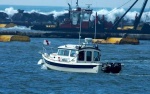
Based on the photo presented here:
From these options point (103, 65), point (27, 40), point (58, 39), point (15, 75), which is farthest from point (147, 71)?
point (58, 39)

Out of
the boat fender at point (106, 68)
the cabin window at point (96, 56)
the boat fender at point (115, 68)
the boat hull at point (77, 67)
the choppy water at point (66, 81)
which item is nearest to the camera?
the choppy water at point (66, 81)

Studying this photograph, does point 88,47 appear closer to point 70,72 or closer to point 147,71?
point 70,72

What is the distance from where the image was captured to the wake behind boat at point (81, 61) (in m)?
65.6

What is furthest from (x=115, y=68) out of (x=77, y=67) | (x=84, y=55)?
(x=77, y=67)

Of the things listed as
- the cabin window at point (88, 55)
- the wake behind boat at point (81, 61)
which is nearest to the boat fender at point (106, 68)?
the wake behind boat at point (81, 61)

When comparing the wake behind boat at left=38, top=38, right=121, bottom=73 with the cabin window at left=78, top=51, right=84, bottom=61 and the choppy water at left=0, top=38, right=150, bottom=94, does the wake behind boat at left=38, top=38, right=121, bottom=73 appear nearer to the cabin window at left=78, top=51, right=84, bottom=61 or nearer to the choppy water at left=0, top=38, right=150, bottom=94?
the cabin window at left=78, top=51, right=84, bottom=61

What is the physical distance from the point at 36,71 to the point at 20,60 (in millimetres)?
14309

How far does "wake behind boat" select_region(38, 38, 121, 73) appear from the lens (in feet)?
215

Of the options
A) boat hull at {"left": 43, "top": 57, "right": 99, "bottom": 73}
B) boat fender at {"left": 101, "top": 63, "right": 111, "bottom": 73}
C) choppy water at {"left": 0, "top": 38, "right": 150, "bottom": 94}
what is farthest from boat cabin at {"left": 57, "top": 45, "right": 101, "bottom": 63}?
choppy water at {"left": 0, "top": 38, "right": 150, "bottom": 94}

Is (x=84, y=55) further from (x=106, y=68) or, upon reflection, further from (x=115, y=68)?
(x=115, y=68)

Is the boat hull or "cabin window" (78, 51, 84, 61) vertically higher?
"cabin window" (78, 51, 84, 61)

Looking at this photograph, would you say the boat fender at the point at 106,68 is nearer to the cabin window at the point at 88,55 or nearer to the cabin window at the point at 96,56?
the cabin window at the point at 96,56

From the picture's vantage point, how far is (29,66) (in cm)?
7531

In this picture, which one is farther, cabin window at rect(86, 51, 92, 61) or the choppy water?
cabin window at rect(86, 51, 92, 61)
